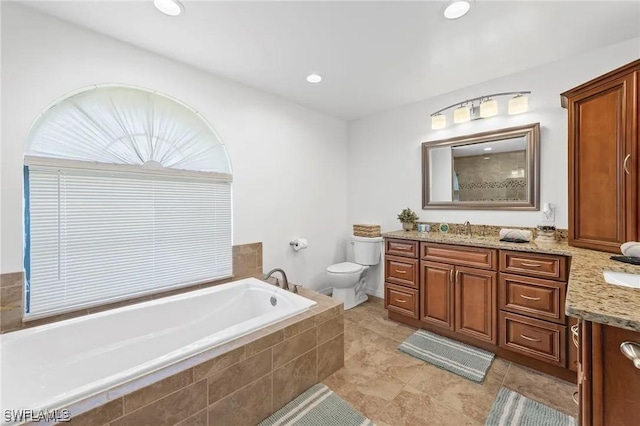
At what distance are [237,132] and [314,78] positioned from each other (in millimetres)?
921

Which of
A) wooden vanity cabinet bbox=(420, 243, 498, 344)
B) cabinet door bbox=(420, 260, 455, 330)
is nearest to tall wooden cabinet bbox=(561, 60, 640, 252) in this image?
wooden vanity cabinet bbox=(420, 243, 498, 344)

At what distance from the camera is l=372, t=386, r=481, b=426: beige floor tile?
155 centimetres

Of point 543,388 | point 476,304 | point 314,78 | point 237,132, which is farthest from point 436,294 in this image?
point 237,132

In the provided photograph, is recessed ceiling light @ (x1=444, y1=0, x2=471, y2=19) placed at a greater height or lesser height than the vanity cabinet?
greater

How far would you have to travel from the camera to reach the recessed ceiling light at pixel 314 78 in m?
2.48

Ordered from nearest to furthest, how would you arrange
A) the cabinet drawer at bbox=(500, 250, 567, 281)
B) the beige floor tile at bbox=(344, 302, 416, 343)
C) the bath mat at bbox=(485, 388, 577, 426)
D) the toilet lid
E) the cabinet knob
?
the cabinet knob, the bath mat at bbox=(485, 388, 577, 426), the cabinet drawer at bbox=(500, 250, 567, 281), the beige floor tile at bbox=(344, 302, 416, 343), the toilet lid

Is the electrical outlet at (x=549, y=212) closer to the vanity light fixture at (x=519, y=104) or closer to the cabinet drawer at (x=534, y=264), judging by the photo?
the cabinet drawer at (x=534, y=264)

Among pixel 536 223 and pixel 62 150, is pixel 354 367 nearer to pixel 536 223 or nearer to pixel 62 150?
pixel 536 223

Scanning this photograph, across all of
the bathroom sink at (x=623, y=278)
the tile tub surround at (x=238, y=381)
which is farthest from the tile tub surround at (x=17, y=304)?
the bathroom sink at (x=623, y=278)

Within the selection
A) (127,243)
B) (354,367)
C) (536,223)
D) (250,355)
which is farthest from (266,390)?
(536,223)

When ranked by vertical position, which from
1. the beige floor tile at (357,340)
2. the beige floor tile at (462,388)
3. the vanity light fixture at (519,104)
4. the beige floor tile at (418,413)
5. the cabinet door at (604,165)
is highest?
the vanity light fixture at (519,104)

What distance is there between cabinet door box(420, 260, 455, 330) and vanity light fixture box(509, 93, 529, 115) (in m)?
1.51

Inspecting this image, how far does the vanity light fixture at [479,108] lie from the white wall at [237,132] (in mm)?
1391

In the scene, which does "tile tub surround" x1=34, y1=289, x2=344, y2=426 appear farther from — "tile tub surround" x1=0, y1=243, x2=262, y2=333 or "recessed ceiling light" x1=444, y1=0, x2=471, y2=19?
"recessed ceiling light" x1=444, y1=0, x2=471, y2=19
